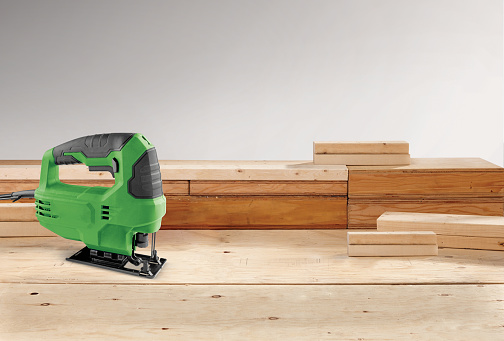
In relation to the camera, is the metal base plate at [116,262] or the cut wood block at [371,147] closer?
the metal base plate at [116,262]

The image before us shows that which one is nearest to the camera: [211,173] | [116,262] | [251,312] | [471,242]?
[251,312]

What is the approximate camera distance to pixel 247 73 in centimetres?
361

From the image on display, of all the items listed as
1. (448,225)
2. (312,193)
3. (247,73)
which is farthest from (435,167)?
(247,73)

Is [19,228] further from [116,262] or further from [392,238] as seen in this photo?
[392,238]

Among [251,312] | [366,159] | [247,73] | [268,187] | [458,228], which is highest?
[247,73]

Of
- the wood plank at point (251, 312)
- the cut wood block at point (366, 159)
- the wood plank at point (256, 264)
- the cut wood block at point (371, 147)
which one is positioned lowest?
the wood plank at point (251, 312)

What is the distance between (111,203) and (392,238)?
87 cm

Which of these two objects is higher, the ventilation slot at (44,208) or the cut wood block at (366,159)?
the cut wood block at (366,159)

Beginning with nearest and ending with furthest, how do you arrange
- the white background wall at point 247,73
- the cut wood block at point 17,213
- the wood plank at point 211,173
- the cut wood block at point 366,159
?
1. the cut wood block at point 17,213
2. the wood plank at point 211,173
3. the cut wood block at point 366,159
4. the white background wall at point 247,73

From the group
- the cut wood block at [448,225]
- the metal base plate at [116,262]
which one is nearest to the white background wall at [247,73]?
the cut wood block at [448,225]

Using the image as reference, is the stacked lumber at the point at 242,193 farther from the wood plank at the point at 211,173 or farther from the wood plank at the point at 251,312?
the wood plank at the point at 251,312

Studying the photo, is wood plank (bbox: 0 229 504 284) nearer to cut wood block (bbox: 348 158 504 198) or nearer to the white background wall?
cut wood block (bbox: 348 158 504 198)

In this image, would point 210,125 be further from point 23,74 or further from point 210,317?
point 210,317

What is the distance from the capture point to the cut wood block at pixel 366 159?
2203 millimetres
